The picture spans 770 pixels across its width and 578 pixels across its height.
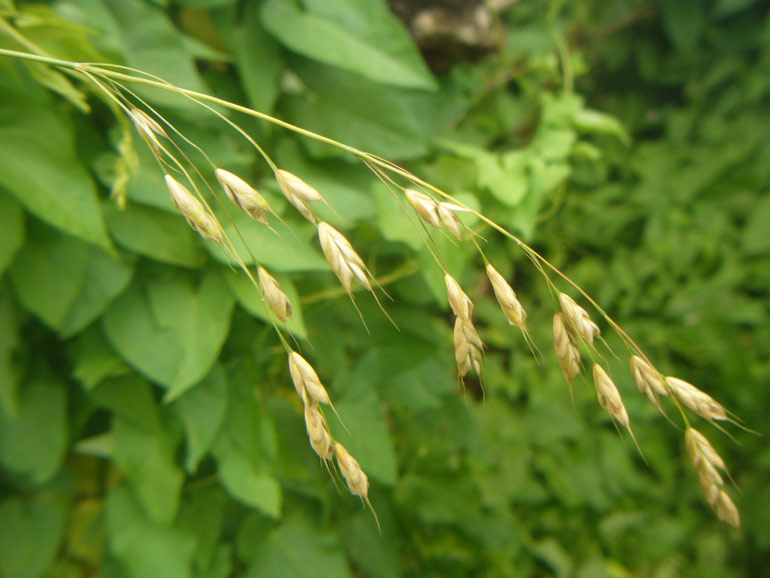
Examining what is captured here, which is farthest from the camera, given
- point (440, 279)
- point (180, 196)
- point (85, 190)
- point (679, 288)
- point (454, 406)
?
point (679, 288)

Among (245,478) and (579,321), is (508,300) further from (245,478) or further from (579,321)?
(245,478)

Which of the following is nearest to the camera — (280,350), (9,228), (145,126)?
(145,126)

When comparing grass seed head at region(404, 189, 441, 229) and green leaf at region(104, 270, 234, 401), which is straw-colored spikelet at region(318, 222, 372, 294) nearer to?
grass seed head at region(404, 189, 441, 229)

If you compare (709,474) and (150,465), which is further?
(150,465)

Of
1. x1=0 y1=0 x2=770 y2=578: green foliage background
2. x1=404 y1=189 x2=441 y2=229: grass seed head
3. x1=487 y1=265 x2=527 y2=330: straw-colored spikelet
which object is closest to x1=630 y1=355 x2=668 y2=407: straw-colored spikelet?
x1=487 y1=265 x2=527 y2=330: straw-colored spikelet

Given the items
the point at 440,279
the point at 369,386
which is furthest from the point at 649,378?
the point at 369,386

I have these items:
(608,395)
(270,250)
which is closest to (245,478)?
(270,250)

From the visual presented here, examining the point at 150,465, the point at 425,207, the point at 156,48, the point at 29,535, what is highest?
the point at 425,207

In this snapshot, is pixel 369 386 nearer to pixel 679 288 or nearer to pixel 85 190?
pixel 85 190
